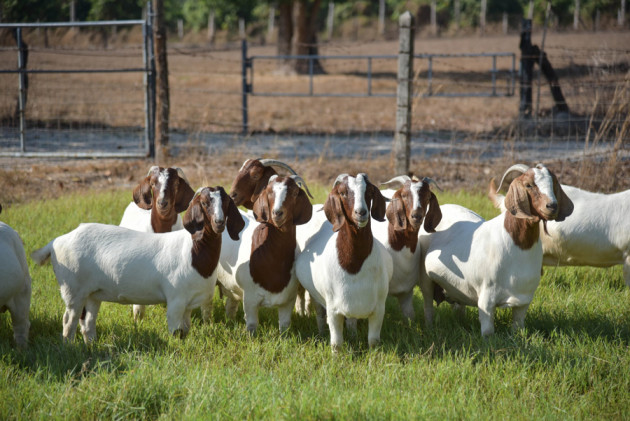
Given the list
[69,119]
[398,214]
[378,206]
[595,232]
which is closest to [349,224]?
[378,206]

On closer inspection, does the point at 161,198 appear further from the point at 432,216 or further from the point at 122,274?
the point at 432,216

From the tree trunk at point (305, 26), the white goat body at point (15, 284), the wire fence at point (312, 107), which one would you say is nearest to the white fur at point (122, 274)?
the white goat body at point (15, 284)

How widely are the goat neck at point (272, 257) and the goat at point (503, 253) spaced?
3.53 feet

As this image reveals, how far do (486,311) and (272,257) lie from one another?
154 cm

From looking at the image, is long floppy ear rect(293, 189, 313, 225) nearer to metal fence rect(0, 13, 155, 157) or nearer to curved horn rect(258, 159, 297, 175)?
curved horn rect(258, 159, 297, 175)

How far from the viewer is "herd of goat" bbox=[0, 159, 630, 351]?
173 inches

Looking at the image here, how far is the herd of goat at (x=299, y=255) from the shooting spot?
439 cm

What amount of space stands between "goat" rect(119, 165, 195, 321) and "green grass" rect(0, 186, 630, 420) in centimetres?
73

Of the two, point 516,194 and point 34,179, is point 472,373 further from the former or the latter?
point 34,179

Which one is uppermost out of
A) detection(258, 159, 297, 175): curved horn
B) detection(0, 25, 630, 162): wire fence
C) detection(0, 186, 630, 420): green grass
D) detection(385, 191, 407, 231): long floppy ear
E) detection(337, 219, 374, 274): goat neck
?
detection(0, 25, 630, 162): wire fence

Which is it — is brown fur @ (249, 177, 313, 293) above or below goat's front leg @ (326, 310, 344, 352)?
above

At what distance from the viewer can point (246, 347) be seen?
477cm

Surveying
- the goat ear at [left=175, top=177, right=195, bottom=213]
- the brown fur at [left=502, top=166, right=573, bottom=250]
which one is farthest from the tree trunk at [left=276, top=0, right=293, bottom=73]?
the brown fur at [left=502, top=166, right=573, bottom=250]

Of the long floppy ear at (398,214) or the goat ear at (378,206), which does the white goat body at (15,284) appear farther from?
the long floppy ear at (398,214)
